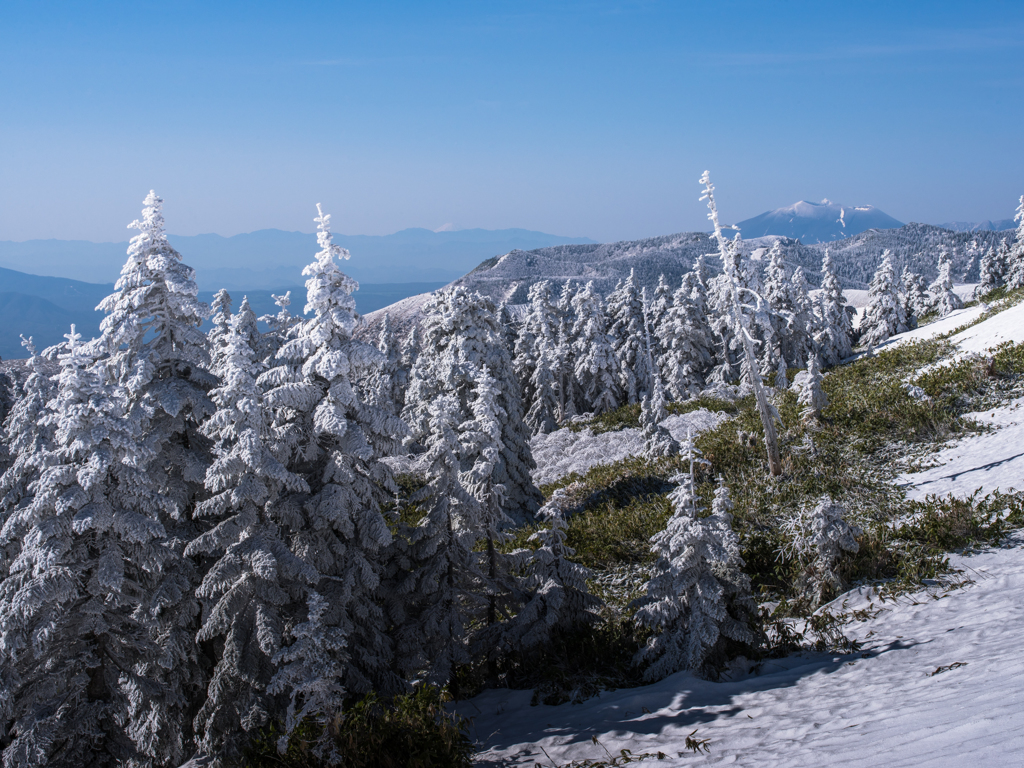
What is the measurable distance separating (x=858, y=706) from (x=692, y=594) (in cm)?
241

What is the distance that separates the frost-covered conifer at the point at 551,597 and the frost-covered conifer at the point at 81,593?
577cm

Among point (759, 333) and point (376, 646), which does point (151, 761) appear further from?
point (759, 333)

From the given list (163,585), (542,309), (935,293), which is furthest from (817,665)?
(935,293)

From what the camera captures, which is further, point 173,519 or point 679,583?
point 173,519

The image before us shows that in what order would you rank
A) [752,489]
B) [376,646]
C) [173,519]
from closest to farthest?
[376,646] < [173,519] < [752,489]

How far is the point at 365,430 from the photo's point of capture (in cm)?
1049

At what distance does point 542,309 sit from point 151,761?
40131 mm

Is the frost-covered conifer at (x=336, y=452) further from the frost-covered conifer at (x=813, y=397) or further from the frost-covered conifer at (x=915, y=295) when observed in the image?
the frost-covered conifer at (x=915, y=295)

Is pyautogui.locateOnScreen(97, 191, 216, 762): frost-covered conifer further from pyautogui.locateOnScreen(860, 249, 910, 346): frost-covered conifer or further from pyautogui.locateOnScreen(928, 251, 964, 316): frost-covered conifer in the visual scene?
pyautogui.locateOnScreen(928, 251, 964, 316): frost-covered conifer

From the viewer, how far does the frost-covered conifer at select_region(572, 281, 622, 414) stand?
42.6 metres

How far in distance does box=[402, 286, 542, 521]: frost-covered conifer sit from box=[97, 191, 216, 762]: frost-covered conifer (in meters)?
9.65

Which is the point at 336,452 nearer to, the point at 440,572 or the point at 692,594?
the point at 440,572

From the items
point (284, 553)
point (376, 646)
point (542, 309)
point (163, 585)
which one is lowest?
point (376, 646)

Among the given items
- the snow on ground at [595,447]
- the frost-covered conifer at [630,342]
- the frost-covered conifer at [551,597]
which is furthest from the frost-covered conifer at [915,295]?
the frost-covered conifer at [551,597]
